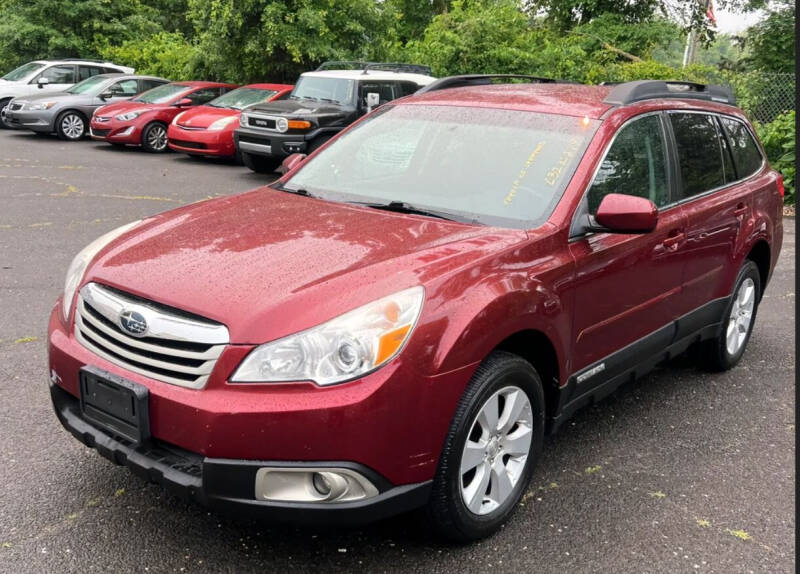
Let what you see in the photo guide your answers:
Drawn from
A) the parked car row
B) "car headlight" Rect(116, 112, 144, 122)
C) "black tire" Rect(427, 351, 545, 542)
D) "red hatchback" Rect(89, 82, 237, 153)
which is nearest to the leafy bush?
the parked car row

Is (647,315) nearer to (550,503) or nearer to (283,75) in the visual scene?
(550,503)

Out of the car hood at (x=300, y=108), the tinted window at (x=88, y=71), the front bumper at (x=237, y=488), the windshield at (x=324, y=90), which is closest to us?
the front bumper at (x=237, y=488)

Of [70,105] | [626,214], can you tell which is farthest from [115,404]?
[70,105]

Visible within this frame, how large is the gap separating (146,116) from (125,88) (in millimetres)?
2795

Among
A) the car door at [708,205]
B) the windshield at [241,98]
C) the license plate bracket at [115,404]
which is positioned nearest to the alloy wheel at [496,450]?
the license plate bracket at [115,404]

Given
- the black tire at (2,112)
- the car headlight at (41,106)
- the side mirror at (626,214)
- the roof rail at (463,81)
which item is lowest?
the black tire at (2,112)

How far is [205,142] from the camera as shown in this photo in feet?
47.2

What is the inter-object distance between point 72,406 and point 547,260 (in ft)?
6.37

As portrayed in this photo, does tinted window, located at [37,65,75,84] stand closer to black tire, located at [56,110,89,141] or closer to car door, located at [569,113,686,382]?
black tire, located at [56,110,89,141]

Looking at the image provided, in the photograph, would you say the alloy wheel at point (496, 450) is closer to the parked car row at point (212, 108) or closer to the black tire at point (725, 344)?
the black tire at point (725, 344)

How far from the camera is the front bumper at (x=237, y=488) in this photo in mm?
2586

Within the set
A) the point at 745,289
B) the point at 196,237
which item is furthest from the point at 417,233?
the point at 745,289

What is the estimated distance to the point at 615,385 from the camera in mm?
3908

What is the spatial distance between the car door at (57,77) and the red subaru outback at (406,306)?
57.3ft
